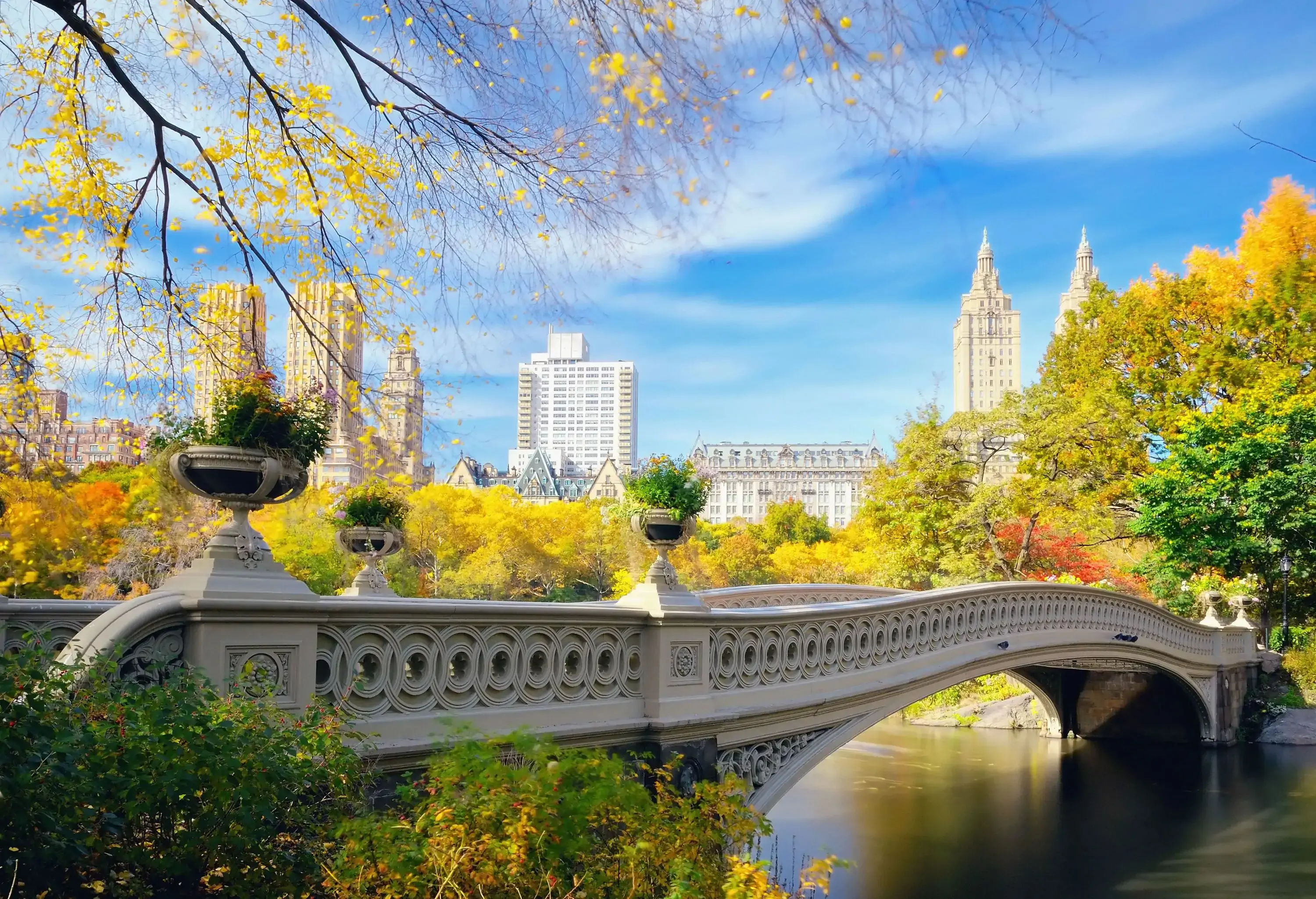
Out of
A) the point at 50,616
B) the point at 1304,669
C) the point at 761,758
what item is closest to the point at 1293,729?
the point at 1304,669

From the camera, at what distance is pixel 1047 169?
4598 mm

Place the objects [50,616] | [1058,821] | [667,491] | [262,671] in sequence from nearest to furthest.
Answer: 1. [262,671]
2. [50,616]
3. [667,491]
4. [1058,821]

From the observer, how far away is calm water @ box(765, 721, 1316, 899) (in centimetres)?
1133

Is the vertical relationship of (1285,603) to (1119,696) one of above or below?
above

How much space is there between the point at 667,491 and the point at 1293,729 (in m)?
19.9

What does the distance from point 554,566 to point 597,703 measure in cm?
3546

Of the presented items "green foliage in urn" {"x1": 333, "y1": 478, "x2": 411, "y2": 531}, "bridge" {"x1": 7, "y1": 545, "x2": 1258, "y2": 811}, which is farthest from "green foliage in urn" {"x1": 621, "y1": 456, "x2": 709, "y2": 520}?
"green foliage in urn" {"x1": 333, "y1": 478, "x2": 411, "y2": 531}

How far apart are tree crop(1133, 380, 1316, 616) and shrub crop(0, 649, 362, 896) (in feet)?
73.3

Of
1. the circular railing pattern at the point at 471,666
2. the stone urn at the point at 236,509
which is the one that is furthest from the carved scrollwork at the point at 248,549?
the circular railing pattern at the point at 471,666

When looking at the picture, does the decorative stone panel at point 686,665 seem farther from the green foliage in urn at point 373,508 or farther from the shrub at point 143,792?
the green foliage in urn at point 373,508

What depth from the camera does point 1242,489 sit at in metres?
21.9

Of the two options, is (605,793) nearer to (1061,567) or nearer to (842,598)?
(842,598)

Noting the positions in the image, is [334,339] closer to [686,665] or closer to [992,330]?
[686,665]

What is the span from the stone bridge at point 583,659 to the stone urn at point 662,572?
94mm
